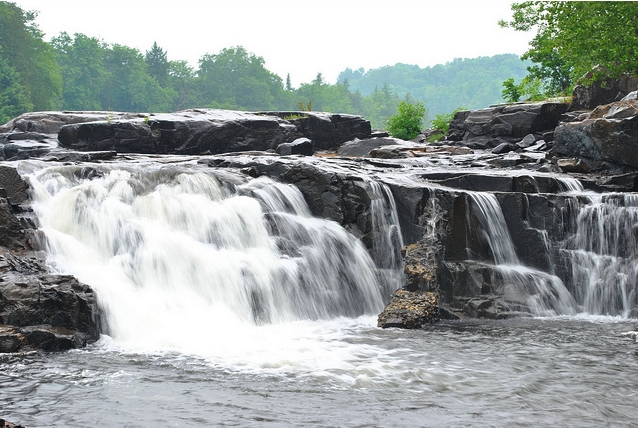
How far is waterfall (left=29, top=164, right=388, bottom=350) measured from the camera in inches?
435

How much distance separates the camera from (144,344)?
9688mm

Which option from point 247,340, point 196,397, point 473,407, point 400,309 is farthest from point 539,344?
point 196,397

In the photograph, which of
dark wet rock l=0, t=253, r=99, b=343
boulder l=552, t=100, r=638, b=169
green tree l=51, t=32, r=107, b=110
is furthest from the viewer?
green tree l=51, t=32, r=107, b=110

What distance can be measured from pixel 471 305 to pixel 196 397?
23.9 feet

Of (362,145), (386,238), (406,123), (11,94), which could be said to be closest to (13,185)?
(386,238)

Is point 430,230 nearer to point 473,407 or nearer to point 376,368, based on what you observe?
point 376,368

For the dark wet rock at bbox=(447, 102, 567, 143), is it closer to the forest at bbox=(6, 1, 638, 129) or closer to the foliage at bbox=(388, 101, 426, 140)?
the forest at bbox=(6, 1, 638, 129)

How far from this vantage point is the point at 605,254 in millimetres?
14617

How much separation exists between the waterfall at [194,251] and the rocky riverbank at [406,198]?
23.9 inches

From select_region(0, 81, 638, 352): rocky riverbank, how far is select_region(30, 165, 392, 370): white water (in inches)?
23.6

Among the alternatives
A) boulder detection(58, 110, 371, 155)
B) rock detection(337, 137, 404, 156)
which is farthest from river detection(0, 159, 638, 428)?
rock detection(337, 137, 404, 156)

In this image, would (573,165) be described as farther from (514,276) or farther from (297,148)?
(297,148)

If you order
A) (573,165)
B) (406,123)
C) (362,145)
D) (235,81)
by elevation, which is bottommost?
(573,165)

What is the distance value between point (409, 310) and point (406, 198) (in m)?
3.59
